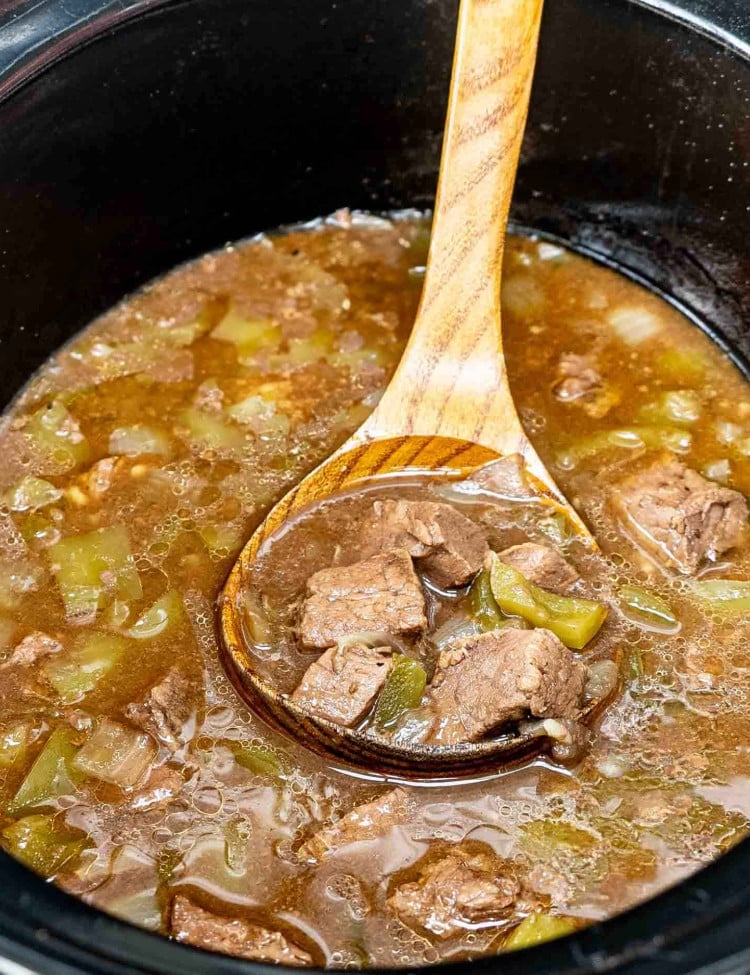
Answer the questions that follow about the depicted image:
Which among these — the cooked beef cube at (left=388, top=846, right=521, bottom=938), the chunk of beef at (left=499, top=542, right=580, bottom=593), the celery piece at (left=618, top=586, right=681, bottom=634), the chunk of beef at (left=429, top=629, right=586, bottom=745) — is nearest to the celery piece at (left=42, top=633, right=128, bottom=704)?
the chunk of beef at (left=429, top=629, right=586, bottom=745)

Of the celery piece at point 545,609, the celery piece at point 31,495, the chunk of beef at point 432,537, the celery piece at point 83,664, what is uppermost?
the celery piece at point 31,495

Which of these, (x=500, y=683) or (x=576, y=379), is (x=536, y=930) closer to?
(x=500, y=683)

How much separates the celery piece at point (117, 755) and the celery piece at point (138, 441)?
95 centimetres

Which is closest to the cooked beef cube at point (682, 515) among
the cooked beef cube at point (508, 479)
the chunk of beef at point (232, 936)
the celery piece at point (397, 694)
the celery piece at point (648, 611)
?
the celery piece at point (648, 611)

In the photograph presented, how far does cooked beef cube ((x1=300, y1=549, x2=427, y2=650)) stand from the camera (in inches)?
114

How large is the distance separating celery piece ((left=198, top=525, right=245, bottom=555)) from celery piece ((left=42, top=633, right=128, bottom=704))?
380 millimetres

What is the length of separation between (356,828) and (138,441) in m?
1.42

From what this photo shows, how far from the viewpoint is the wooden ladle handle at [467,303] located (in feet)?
10.4

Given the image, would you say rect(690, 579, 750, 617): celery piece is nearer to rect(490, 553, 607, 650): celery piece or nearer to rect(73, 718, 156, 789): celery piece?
rect(490, 553, 607, 650): celery piece

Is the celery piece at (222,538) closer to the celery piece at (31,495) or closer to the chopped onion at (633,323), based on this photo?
the celery piece at (31,495)

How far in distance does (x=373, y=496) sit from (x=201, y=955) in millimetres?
1669

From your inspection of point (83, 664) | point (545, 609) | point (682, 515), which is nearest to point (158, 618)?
point (83, 664)

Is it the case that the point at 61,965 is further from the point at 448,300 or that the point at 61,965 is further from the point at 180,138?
the point at 180,138

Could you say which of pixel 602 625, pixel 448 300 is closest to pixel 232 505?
pixel 448 300
